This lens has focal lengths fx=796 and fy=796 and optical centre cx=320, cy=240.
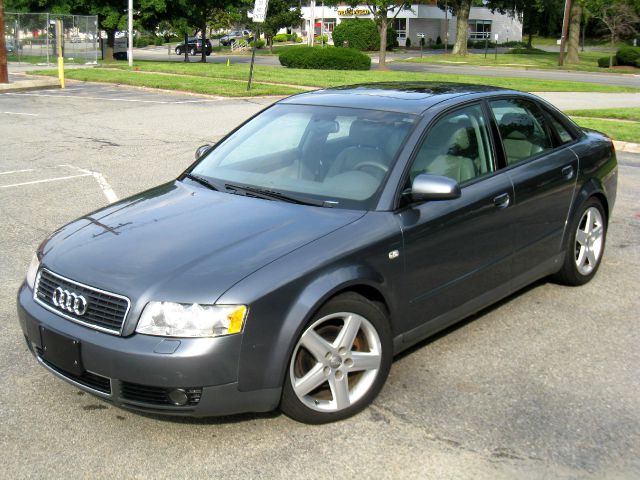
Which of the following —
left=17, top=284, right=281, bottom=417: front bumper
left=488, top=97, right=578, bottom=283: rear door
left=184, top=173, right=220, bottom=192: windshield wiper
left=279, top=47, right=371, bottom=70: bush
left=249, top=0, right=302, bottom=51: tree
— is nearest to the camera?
left=17, top=284, right=281, bottom=417: front bumper

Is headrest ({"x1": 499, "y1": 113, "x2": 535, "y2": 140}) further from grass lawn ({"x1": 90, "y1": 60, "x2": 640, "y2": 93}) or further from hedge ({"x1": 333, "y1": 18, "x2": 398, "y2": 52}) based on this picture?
hedge ({"x1": 333, "y1": 18, "x2": 398, "y2": 52})

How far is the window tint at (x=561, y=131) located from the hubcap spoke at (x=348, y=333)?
8.90 feet

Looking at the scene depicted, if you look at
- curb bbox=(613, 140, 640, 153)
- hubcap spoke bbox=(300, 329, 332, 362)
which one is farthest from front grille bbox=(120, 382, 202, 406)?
curb bbox=(613, 140, 640, 153)

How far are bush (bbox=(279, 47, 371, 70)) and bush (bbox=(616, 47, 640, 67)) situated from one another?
63.9ft

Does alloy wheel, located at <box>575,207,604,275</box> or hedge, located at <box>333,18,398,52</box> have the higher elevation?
hedge, located at <box>333,18,398,52</box>

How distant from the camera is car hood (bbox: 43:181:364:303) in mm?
3596

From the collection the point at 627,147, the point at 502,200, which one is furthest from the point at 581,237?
the point at 627,147

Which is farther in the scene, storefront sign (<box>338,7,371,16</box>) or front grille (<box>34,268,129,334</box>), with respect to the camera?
storefront sign (<box>338,7,371,16</box>)

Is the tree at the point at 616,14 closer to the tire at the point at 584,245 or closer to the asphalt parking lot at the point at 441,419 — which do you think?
the tire at the point at 584,245

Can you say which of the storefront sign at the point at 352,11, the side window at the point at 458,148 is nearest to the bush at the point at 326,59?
the side window at the point at 458,148

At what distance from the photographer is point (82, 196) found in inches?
357

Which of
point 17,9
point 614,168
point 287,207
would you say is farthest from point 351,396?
point 17,9

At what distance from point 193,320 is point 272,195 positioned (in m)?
1.22

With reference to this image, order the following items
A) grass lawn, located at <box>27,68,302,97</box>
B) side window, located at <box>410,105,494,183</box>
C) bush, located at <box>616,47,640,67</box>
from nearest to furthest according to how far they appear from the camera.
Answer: side window, located at <box>410,105,494,183</box>
grass lawn, located at <box>27,68,302,97</box>
bush, located at <box>616,47,640,67</box>
